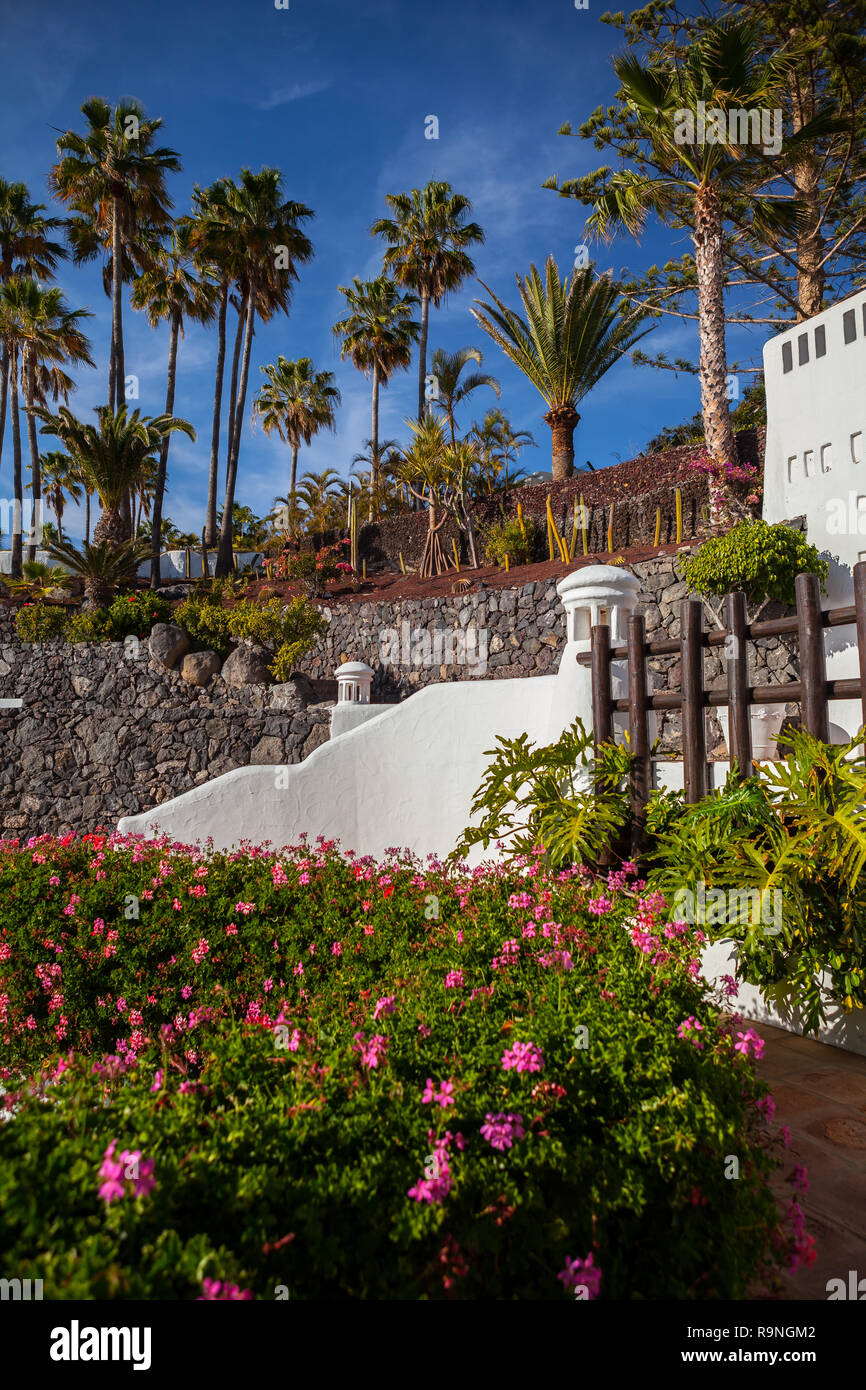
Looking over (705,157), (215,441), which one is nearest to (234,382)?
(215,441)

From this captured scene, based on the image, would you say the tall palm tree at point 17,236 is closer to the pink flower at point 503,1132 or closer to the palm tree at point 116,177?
the palm tree at point 116,177

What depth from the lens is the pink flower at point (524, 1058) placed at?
1.96 meters

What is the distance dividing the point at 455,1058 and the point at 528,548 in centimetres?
1498

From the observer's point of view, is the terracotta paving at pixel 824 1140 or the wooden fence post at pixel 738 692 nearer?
the terracotta paving at pixel 824 1140

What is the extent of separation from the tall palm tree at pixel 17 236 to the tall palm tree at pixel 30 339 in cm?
43

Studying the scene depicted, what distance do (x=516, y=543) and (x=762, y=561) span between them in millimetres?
7638

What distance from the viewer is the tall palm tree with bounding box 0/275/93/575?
21.5 meters

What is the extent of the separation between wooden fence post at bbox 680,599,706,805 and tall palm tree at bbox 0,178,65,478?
2493 cm

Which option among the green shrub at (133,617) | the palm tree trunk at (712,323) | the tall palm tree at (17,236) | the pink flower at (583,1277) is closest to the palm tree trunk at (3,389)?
the tall palm tree at (17,236)

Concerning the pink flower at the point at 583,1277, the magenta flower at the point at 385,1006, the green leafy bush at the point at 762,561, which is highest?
the green leafy bush at the point at 762,561

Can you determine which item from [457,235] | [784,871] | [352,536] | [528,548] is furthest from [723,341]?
[457,235]

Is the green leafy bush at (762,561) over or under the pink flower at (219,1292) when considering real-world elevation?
over

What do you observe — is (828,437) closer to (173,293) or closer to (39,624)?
(39,624)
